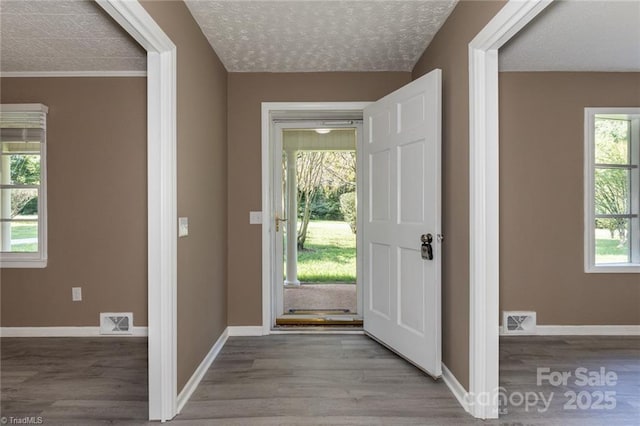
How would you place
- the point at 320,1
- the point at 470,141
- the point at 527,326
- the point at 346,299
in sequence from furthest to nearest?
the point at 346,299
the point at 527,326
the point at 320,1
the point at 470,141

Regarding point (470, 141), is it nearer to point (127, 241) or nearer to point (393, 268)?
point (393, 268)

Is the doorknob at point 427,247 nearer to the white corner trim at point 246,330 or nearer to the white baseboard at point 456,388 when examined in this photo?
the white baseboard at point 456,388

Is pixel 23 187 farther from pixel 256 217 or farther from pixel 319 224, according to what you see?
pixel 319 224

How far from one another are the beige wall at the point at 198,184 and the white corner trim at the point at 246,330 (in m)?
0.20

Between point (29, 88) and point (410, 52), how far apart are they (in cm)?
352

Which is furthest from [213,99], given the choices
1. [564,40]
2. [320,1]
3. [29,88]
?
[564,40]

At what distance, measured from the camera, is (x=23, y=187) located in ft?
11.3

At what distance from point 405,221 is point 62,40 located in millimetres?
2930

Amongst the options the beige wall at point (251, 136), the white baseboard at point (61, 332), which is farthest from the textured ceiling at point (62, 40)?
the white baseboard at point (61, 332)

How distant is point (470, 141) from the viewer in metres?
2.09

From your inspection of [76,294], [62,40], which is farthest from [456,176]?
[76,294]

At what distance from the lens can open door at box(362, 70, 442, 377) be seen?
7.91ft

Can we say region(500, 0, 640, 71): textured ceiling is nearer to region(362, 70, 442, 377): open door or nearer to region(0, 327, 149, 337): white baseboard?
region(362, 70, 442, 377): open door

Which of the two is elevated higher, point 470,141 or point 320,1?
point 320,1
